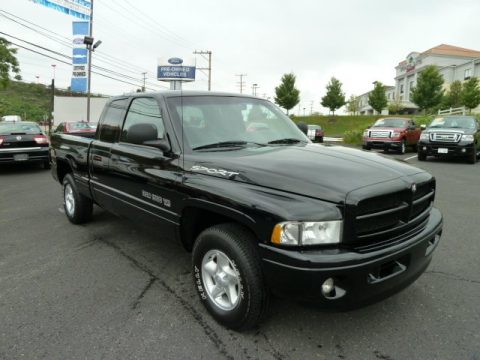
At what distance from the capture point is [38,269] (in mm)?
3791

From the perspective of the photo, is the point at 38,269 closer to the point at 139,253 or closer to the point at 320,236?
the point at 139,253

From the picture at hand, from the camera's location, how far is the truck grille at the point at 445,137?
12.5 metres

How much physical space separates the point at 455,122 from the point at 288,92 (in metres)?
38.7

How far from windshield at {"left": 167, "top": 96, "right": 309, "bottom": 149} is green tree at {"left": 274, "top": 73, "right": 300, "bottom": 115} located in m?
48.3

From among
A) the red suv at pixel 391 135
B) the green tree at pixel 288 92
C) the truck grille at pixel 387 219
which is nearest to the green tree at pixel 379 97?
the green tree at pixel 288 92

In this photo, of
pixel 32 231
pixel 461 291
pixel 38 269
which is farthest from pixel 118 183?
pixel 461 291

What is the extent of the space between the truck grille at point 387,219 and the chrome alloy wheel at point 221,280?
0.85 metres

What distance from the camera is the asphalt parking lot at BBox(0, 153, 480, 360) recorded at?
2.47 metres

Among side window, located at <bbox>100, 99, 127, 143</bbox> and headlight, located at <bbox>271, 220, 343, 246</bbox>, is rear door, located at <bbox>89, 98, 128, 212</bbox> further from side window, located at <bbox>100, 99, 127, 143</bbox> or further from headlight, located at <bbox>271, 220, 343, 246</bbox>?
headlight, located at <bbox>271, 220, 343, 246</bbox>

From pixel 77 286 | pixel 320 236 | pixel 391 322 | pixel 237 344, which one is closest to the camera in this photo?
pixel 320 236

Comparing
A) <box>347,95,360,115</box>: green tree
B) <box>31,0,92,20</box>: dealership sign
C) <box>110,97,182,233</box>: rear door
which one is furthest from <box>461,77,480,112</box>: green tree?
<box>110,97,182,233</box>: rear door

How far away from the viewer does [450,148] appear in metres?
12.6

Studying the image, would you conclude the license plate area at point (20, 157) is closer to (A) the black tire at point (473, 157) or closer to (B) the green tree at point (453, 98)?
(A) the black tire at point (473, 157)

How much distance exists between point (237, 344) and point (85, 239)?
293 cm
